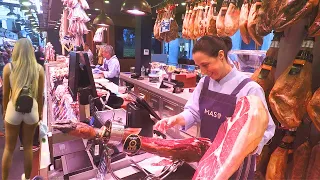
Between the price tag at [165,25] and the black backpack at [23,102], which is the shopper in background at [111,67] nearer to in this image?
the price tag at [165,25]

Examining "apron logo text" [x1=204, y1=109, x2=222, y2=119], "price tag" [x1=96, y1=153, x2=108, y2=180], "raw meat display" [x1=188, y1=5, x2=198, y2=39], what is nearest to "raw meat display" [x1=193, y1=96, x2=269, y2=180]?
"price tag" [x1=96, y1=153, x2=108, y2=180]

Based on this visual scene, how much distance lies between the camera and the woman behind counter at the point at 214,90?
1363 millimetres

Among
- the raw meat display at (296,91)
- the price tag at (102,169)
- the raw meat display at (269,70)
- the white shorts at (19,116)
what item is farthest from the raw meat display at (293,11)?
the white shorts at (19,116)

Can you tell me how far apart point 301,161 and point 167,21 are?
328 centimetres

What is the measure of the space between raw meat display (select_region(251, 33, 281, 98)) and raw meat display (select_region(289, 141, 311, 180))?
41 cm

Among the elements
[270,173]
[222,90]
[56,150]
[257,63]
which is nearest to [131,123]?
[56,150]

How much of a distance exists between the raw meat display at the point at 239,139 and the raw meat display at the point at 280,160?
131 cm

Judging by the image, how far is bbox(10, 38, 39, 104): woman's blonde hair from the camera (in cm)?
317

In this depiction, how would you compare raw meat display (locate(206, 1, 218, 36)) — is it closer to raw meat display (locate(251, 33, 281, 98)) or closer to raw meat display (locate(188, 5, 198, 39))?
raw meat display (locate(188, 5, 198, 39))

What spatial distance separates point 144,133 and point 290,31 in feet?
4.30

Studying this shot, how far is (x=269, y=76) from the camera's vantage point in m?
1.75

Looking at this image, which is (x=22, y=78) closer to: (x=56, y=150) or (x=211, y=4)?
(x=56, y=150)

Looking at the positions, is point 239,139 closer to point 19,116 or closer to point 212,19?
point 212,19

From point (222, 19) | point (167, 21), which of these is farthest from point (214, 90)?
point (167, 21)
